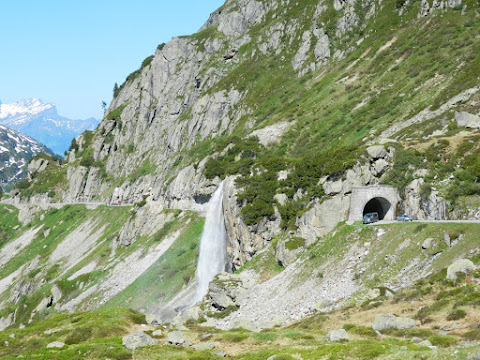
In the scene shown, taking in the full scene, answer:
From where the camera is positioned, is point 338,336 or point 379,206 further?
point 379,206

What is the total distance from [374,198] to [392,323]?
28.0 metres

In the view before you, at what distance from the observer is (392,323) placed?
97.3ft

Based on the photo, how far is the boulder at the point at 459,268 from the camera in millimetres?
34562

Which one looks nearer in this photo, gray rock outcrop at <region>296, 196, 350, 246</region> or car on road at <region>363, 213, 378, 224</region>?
car on road at <region>363, 213, 378, 224</region>

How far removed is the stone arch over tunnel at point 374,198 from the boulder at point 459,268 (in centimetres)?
1725

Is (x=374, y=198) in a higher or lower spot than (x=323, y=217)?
higher

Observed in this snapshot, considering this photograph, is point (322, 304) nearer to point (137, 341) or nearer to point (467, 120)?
point (137, 341)

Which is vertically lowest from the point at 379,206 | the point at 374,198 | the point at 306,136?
the point at 379,206

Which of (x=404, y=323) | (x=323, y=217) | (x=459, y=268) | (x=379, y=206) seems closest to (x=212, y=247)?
(x=323, y=217)

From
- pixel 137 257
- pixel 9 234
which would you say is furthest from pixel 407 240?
pixel 9 234

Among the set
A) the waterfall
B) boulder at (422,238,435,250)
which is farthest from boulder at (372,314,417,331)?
the waterfall

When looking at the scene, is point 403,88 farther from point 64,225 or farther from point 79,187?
point 79,187

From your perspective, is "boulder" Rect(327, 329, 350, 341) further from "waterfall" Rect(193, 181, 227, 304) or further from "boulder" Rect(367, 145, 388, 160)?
"waterfall" Rect(193, 181, 227, 304)

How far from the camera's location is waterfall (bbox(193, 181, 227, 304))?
2987 inches
